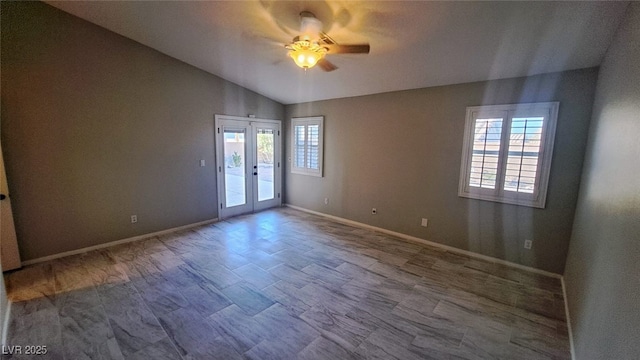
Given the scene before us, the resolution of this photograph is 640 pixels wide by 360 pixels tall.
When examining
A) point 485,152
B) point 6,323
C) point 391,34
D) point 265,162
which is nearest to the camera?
point 6,323

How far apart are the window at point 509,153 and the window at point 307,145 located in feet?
9.24

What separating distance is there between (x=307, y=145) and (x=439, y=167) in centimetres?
286

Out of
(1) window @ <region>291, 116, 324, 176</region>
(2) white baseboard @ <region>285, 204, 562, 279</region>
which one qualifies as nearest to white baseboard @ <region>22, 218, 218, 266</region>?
(1) window @ <region>291, 116, 324, 176</region>

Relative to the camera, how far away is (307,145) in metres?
5.75

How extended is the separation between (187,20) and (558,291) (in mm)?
5379

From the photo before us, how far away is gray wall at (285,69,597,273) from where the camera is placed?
303 cm

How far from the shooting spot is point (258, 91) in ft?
17.7

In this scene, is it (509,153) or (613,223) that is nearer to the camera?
(613,223)

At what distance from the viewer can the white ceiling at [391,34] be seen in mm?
2227

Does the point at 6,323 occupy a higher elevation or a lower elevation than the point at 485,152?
lower

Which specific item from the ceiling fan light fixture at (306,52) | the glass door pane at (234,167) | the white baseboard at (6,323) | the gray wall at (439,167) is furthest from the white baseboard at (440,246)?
the white baseboard at (6,323)

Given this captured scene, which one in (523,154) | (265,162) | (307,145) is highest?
(307,145)

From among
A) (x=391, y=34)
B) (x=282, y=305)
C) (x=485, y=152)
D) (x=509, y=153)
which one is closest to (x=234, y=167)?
(x=282, y=305)

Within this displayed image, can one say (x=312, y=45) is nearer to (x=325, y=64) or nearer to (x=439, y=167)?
(x=325, y=64)
